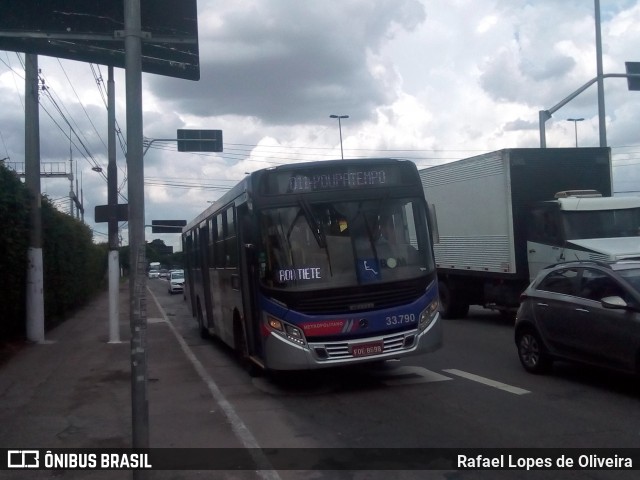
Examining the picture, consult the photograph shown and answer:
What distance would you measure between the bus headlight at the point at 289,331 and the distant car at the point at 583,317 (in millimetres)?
3584

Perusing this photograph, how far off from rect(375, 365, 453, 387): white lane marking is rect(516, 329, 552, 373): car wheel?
1.24 m

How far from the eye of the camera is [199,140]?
1013 inches

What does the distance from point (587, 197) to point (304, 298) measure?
29.4 ft

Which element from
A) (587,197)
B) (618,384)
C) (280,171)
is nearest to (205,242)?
(280,171)

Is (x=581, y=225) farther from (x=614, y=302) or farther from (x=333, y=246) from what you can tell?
(x=333, y=246)

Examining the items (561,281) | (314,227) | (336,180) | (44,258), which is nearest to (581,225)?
(561,281)

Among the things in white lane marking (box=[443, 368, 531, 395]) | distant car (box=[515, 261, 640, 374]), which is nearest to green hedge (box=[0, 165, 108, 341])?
white lane marking (box=[443, 368, 531, 395])

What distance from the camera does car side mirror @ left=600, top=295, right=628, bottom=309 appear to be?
9.33 metres

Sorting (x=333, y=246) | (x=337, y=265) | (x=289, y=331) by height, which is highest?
(x=333, y=246)

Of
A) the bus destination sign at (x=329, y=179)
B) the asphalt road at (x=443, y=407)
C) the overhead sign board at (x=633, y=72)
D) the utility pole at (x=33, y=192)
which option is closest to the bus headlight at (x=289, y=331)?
the asphalt road at (x=443, y=407)

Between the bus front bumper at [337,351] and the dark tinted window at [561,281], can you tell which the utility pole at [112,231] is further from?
the dark tinted window at [561,281]

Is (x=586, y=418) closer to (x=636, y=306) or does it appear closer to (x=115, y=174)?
(x=636, y=306)

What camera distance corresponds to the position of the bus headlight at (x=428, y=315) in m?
11.0

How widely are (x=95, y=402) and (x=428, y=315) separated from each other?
16.5 ft
